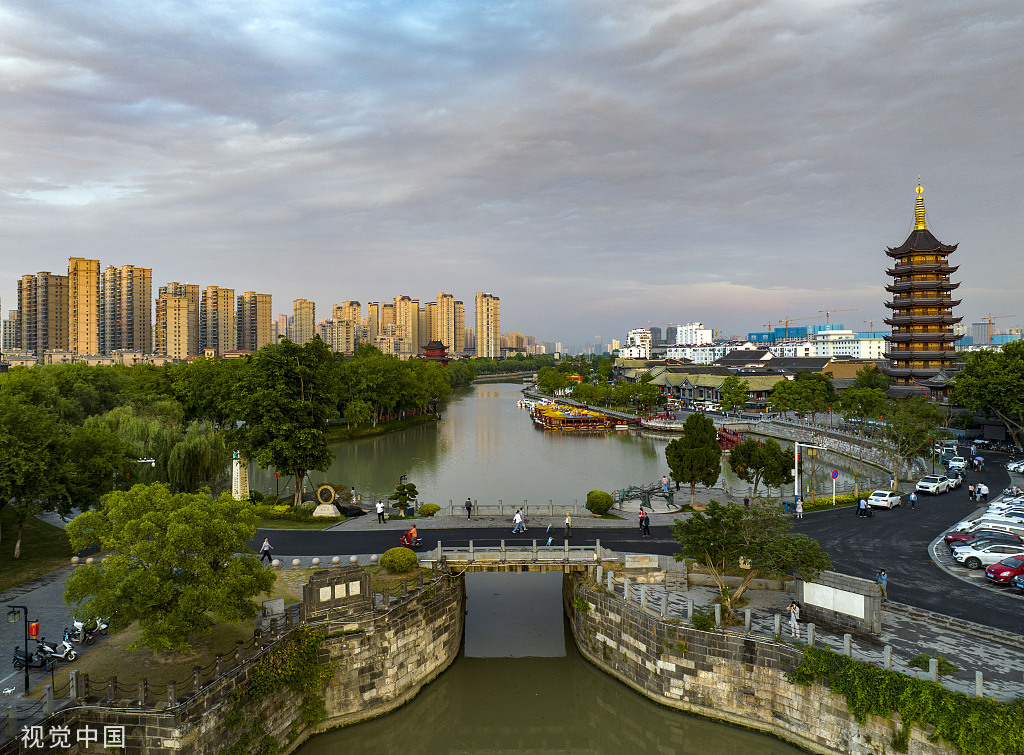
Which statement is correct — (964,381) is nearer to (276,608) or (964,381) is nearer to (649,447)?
(649,447)

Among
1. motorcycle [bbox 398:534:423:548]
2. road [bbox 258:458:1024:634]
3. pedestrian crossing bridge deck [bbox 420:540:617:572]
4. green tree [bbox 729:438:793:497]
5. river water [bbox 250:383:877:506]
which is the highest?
green tree [bbox 729:438:793:497]

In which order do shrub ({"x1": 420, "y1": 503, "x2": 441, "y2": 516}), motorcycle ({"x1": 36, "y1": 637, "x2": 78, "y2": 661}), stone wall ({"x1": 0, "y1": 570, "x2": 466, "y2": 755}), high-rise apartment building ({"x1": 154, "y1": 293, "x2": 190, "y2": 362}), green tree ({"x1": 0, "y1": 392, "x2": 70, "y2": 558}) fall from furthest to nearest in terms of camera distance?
high-rise apartment building ({"x1": 154, "y1": 293, "x2": 190, "y2": 362}), shrub ({"x1": 420, "y1": 503, "x2": 441, "y2": 516}), green tree ({"x1": 0, "y1": 392, "x2": 70, "y2": 558}), motorcycle ({"x1": 36, "y1": 637, "x2": 78, "y2": 661}), stone wall ({"x1": 0, "y1": 570, "x2": 466, "y2": 755})

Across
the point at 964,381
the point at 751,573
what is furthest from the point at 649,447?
the point at 751,573

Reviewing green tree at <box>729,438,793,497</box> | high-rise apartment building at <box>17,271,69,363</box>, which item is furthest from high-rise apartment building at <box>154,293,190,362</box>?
green tree at <box>729,438,793,497</box>

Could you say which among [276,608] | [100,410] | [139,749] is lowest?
[139,749]

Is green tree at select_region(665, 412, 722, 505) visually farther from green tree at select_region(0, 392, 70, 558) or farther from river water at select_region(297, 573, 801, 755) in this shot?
green tree at select_region(0, 392, 70, 558)

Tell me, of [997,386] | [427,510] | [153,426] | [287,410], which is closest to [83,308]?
[153,426]

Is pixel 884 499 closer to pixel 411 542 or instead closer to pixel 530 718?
pixel 530 718
